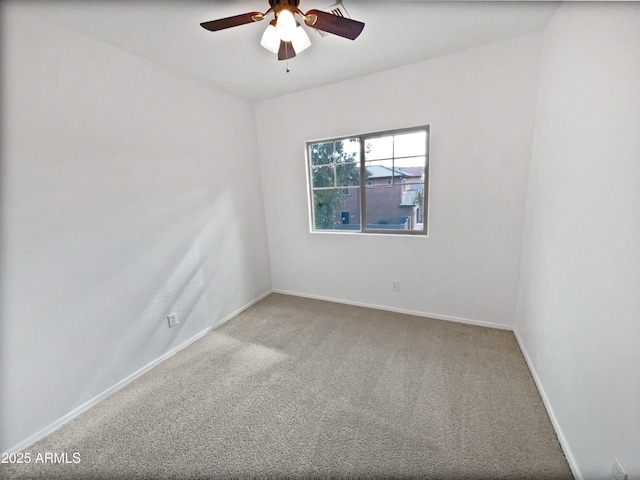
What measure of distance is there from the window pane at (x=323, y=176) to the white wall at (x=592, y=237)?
6.48 feet

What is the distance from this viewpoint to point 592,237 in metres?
1.21

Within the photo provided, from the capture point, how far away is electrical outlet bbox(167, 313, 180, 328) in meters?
2.38

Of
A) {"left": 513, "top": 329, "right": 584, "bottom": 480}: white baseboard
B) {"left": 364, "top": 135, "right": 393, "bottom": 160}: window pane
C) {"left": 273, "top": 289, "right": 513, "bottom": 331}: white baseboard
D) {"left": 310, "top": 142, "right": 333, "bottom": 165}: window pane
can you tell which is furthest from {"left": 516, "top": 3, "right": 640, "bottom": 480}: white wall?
{"left": 310, "top": 142, "right": 333, "bottom": 165}: window pane

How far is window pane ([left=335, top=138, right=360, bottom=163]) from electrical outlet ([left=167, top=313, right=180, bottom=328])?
2393mm

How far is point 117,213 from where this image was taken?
1.96 m

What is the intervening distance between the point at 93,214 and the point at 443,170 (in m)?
2.93

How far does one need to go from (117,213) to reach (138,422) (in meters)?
A: 1.47

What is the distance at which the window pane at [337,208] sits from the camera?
10.2 ft

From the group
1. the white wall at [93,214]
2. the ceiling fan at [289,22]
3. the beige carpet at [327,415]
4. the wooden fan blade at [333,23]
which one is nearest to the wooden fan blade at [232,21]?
the ceiling fan at [289,22]

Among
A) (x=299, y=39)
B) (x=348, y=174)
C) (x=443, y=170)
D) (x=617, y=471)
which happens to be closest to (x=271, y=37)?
(x=299, y=39)

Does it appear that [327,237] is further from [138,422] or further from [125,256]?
[138,422]

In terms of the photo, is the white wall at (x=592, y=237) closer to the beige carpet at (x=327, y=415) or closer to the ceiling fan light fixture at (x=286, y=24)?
the beige carpet at (x=327, y=415)

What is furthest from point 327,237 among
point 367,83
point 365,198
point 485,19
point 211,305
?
point 485,19

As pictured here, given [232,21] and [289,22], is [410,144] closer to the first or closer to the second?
[289,22]
